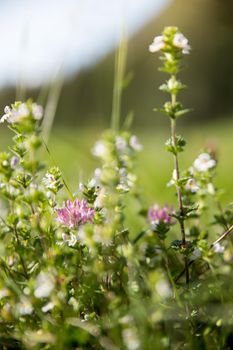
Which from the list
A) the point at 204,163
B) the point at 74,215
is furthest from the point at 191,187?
the point at 74,215

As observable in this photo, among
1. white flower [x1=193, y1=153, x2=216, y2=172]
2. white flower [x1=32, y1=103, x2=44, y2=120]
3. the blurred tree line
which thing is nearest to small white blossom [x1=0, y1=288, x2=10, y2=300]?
white flower [x1=32, y1=103, x2=44, y2=120]

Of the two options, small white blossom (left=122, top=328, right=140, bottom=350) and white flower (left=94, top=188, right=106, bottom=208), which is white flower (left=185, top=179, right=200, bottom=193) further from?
small white blossom (left=122, top=328, right=140, bottom=350)

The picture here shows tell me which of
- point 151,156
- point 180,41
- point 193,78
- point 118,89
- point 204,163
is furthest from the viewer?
point 193,78

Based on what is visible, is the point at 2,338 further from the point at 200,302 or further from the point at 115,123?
the point at 115,123

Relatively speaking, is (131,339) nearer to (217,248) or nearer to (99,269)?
(99,269)

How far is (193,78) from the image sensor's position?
1173 centimetres

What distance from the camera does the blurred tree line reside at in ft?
36.8

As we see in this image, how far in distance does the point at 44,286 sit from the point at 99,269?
0.09m

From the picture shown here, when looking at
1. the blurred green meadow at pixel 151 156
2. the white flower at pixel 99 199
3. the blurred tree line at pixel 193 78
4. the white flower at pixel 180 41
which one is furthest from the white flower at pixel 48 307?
the blurred tree line at pixel 193 78

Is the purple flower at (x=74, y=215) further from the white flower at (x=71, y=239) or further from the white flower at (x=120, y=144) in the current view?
the white flower at (x=120, y=144)

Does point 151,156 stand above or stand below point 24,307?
above

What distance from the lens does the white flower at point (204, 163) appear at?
1.29 m

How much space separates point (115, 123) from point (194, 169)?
23 cm

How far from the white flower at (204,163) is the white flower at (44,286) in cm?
44
